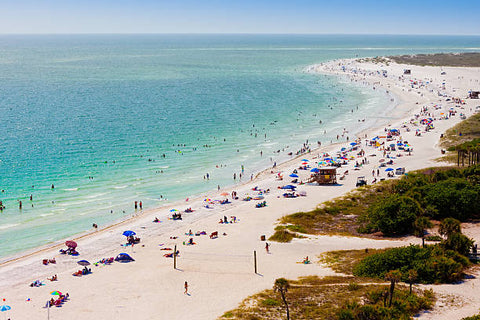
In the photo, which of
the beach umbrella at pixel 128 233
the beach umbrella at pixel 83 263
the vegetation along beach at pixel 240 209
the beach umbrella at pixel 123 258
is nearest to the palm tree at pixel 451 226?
the vegetation along beach at pixel 240 209

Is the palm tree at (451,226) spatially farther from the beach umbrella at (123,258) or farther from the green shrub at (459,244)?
the beach umbrella at (123,258)

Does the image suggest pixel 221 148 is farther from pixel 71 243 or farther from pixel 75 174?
pixel 71 243

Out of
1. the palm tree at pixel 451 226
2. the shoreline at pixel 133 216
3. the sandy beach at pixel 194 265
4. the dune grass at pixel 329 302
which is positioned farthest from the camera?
the shoreline at pixel 133 216

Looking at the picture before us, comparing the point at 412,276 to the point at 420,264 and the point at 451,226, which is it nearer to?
the point at 420,264

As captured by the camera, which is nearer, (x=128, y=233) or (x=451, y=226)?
(x=451, y=226)

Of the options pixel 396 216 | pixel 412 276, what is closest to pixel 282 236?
pixel 396 216

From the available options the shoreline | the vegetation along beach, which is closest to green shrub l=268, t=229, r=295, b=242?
the vegetation along beach

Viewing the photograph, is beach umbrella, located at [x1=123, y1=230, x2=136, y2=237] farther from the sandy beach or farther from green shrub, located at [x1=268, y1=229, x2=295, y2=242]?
green shrub, located at [x1=268, y1=229, x2=295, y2=242]

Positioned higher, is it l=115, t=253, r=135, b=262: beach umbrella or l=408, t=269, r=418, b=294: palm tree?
l=408, t=269, r=418, b=294: palm tree

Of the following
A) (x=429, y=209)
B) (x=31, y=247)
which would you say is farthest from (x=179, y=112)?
(x=429, y=209)
